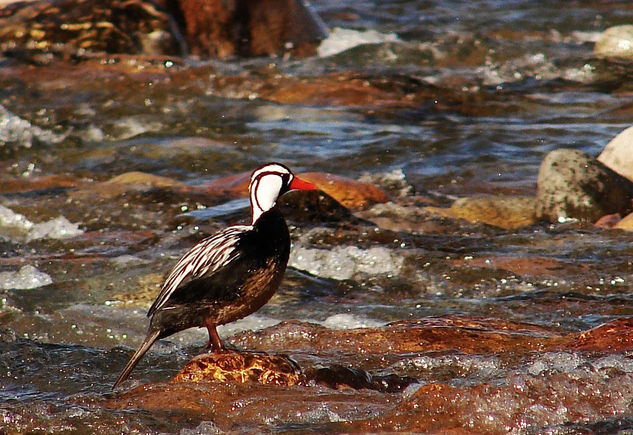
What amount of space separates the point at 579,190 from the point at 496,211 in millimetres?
762

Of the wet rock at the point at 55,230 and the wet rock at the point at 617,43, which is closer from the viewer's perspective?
the wet rock at the point at 55,230

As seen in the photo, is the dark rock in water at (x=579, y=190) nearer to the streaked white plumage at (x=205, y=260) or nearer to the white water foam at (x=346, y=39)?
the streaked white plumage at (x=205, y=260)

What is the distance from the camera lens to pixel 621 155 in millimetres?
9852

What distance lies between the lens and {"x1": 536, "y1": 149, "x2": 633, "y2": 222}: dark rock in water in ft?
29.5

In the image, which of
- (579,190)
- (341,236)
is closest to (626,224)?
(579,190)

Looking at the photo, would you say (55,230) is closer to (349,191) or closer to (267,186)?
(349,191)

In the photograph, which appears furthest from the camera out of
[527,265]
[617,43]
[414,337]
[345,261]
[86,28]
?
[617,43]

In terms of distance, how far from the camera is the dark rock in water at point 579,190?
354 inches

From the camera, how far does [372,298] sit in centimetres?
721

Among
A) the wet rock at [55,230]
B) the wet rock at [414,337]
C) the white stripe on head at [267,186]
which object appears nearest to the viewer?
the white stripe on head at [267,186]

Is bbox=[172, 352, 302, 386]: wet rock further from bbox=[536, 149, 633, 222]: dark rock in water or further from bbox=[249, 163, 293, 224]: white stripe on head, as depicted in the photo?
bbox=[536, 149, 633, 222]: dark rock in water

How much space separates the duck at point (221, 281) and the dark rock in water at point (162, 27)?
1047cm

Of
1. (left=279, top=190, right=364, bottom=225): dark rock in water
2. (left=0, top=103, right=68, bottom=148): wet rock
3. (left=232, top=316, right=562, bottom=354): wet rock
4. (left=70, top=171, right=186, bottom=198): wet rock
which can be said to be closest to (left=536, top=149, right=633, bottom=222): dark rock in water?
(left=279, top=190, right=364, bottom=225): dark rock in water

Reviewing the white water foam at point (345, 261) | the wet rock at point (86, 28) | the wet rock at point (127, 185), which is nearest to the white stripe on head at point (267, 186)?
the white water foam at point (345, 261)
